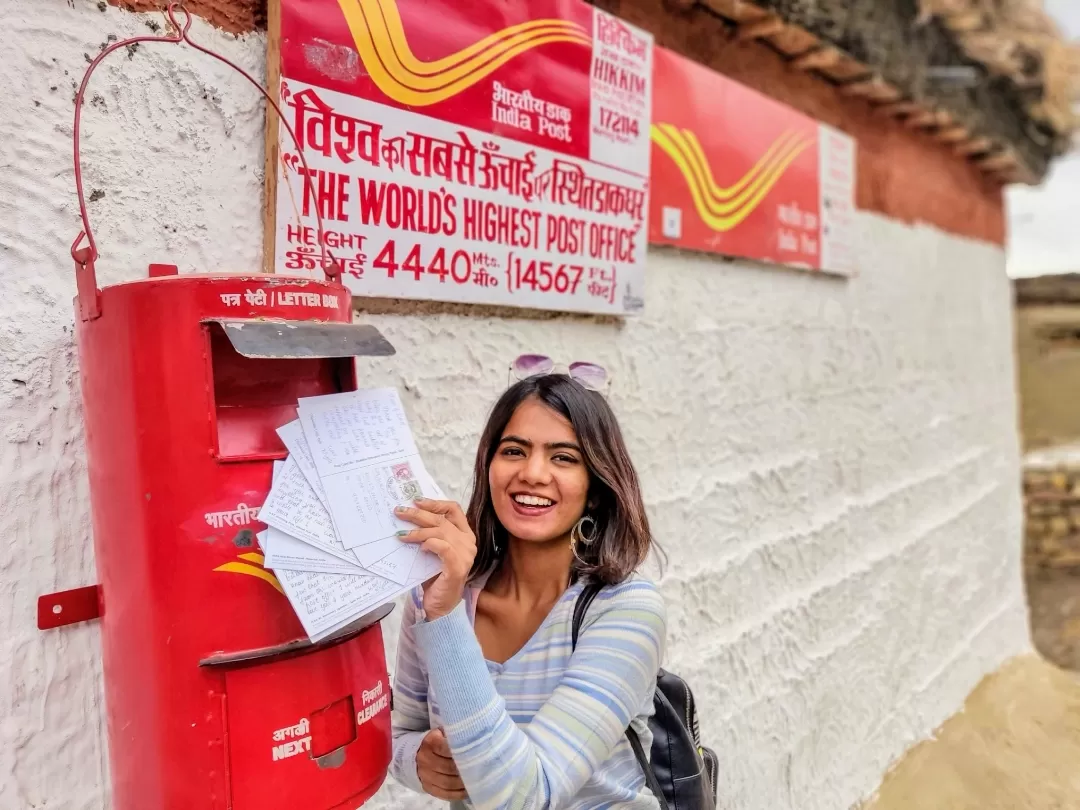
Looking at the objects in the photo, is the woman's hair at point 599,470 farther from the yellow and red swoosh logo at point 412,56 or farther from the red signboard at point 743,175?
the red signboard at point 743,175

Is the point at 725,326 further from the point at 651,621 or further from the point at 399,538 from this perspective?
the point at 399,538

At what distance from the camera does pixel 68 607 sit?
1.44m

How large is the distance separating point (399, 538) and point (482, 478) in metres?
0.45

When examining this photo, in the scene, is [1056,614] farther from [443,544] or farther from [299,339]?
[299,339]

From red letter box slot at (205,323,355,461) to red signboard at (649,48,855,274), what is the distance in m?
1.77

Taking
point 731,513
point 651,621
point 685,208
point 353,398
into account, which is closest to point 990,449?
point 731,513

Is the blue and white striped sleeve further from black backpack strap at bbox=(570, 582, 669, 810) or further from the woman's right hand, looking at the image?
black backpack strap at bbox=(570, 582, 669, 810)

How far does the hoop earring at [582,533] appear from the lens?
1.58 m

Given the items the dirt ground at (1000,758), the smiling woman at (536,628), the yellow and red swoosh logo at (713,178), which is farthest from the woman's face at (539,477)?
the dirt ground at (1000,758)

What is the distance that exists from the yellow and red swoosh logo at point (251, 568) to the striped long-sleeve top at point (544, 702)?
23 cm

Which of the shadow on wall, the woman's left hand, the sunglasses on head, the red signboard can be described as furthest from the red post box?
the shadow on wall

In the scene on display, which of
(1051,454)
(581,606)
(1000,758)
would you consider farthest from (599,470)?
(1051,454)

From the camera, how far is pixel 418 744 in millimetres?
1549

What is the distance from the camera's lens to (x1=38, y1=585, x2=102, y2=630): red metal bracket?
1419mm
